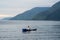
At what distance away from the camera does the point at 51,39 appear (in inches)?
2680

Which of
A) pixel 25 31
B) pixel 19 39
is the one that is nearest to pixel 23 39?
pixel 19 39

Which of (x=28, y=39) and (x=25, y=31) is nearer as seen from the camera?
(x=28, y=39)

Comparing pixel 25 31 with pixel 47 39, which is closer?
pixel 47 39

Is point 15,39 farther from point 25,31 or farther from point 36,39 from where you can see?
point 25,31

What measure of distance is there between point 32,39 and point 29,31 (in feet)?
102

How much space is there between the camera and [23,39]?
71500 millimetres

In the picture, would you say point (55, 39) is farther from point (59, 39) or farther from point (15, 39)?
point (15, 39)

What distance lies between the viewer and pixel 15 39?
7125cm

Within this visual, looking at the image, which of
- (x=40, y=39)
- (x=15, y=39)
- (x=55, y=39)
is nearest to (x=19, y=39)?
(x=15, y=39)

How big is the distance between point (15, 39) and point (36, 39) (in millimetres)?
6302

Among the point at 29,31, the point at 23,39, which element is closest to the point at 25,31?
the point at 29,31

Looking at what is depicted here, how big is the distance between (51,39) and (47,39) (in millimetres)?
1241

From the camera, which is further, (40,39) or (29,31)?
(29,31)

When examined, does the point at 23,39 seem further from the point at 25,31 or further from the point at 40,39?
the point at 25,31
